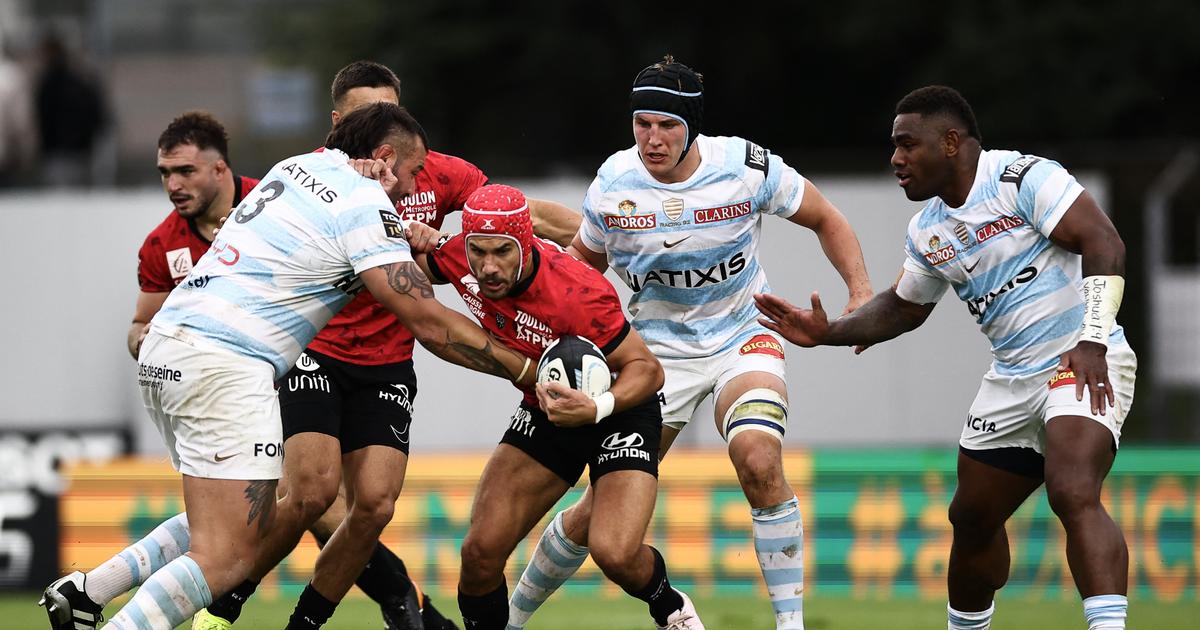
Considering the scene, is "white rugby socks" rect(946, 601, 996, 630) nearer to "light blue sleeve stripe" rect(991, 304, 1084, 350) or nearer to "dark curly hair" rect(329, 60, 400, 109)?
"light blue sleeve stripe" rect(991, 304, 1084, 350)

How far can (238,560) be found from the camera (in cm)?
638

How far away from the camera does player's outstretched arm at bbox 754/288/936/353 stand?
7.31 metres

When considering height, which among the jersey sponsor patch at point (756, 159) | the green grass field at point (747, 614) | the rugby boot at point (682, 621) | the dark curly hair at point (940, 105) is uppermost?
the dark curly hair at point (940, 105)

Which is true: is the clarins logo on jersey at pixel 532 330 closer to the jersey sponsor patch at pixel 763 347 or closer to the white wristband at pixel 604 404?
the white wristband at pixel 604 404

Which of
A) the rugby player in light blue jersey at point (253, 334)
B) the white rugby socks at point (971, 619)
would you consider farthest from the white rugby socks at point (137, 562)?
the white rugby socks at point (971, 619)

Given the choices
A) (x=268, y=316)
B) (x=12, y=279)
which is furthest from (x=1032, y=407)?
(x=12, y=279)

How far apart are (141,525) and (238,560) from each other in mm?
5129

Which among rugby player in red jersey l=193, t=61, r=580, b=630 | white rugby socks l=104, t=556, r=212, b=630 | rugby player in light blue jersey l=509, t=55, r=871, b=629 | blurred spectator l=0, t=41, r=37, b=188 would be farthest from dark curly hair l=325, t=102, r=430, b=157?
blurred spectator l=0, t=41, r=37, b=188

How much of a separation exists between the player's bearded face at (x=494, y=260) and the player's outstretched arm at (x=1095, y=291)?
2322mm

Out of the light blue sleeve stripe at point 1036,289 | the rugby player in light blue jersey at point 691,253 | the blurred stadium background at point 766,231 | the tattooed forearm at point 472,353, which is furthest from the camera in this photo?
the blurred stadium background at point 766,231

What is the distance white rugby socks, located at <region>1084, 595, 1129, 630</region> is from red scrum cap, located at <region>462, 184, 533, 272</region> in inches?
110

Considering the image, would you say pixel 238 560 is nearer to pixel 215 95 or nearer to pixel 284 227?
pixel 284 227

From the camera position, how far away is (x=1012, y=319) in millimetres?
7117

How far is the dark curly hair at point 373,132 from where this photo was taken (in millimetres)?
6938
